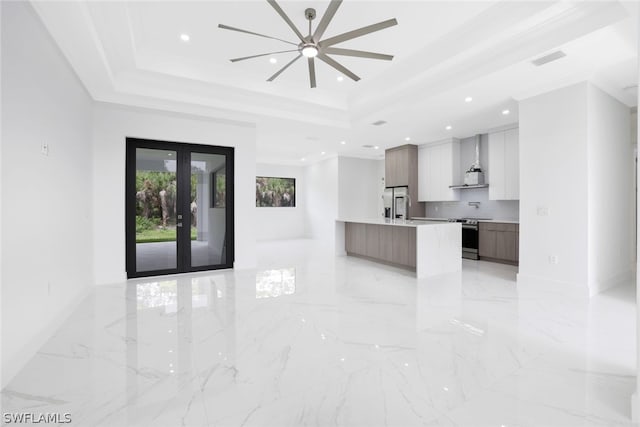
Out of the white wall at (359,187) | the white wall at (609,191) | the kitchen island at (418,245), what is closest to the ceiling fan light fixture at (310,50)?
the kitchen island at (418,245)

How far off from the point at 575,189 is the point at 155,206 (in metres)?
6.14

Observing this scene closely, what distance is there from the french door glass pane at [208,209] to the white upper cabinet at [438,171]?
16.5 feet

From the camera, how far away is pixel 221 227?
5891 mm

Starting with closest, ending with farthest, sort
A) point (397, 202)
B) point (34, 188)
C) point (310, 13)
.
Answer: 1. point (34, 188)
2. point (310, 13)
3. point (397, 202)

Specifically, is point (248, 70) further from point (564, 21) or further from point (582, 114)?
point (582, 114)

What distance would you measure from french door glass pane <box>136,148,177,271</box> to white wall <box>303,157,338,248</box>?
522 centimetres

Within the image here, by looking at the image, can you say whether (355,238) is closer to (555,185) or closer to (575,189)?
(555,185)

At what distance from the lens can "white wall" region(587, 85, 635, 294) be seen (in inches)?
164

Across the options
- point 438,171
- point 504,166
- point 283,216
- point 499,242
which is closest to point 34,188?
point 499,242

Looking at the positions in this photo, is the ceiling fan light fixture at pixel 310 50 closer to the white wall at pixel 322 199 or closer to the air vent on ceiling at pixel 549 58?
the air vent on ceiling at pixel 549 58

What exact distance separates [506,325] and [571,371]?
87 cm

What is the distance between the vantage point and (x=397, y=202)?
8.59m

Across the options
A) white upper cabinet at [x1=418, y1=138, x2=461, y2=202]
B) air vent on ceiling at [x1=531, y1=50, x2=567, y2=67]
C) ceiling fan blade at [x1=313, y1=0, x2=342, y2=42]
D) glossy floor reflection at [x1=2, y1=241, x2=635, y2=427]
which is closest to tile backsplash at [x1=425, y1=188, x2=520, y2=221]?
white upper cabinet at [x1=418, y1=138, x2=461, y2=202]

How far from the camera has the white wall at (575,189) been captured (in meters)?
4.12
